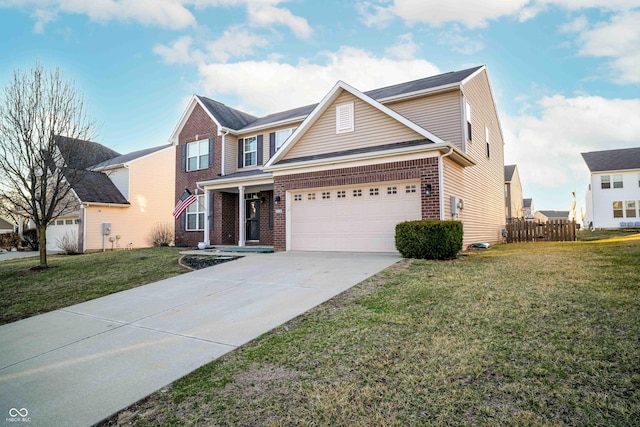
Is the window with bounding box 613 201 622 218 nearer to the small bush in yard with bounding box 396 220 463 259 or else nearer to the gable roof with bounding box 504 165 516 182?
the gable roof with bounding box 504 165 516 182

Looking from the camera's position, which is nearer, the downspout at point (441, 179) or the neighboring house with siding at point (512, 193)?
the downspout at point (441, 179)

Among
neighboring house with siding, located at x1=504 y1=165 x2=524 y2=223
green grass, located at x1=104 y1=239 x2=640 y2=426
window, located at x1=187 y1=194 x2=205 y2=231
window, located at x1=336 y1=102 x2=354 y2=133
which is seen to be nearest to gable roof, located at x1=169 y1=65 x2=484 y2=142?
window, located at x1=336 y1=102 x2=354 y2=133

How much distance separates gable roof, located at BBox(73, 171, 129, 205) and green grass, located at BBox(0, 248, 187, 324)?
9.12 metres

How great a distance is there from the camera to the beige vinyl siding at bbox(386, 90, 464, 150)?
523 inches

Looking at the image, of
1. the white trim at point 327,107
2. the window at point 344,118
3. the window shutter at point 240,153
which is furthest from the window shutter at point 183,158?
the window at point 344,118

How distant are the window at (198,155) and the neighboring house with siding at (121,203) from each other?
19.3ft

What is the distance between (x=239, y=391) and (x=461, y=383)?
6.76 feet

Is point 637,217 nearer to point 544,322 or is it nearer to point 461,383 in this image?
point 544,322

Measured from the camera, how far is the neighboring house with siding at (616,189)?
95.4ft

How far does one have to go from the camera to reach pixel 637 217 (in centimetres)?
2878

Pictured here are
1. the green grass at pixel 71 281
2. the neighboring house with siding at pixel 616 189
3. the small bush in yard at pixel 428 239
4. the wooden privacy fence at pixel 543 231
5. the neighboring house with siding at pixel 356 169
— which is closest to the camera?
the green grass at pixel 71 281

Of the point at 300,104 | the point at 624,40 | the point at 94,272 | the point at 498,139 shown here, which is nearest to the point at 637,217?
the point at 498,139

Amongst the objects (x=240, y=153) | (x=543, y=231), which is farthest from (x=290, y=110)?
(x=543, y=231)

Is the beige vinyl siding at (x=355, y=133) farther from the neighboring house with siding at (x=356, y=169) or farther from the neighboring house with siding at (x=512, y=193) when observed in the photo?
the neighboring house with siding at (x=512, y=193)
